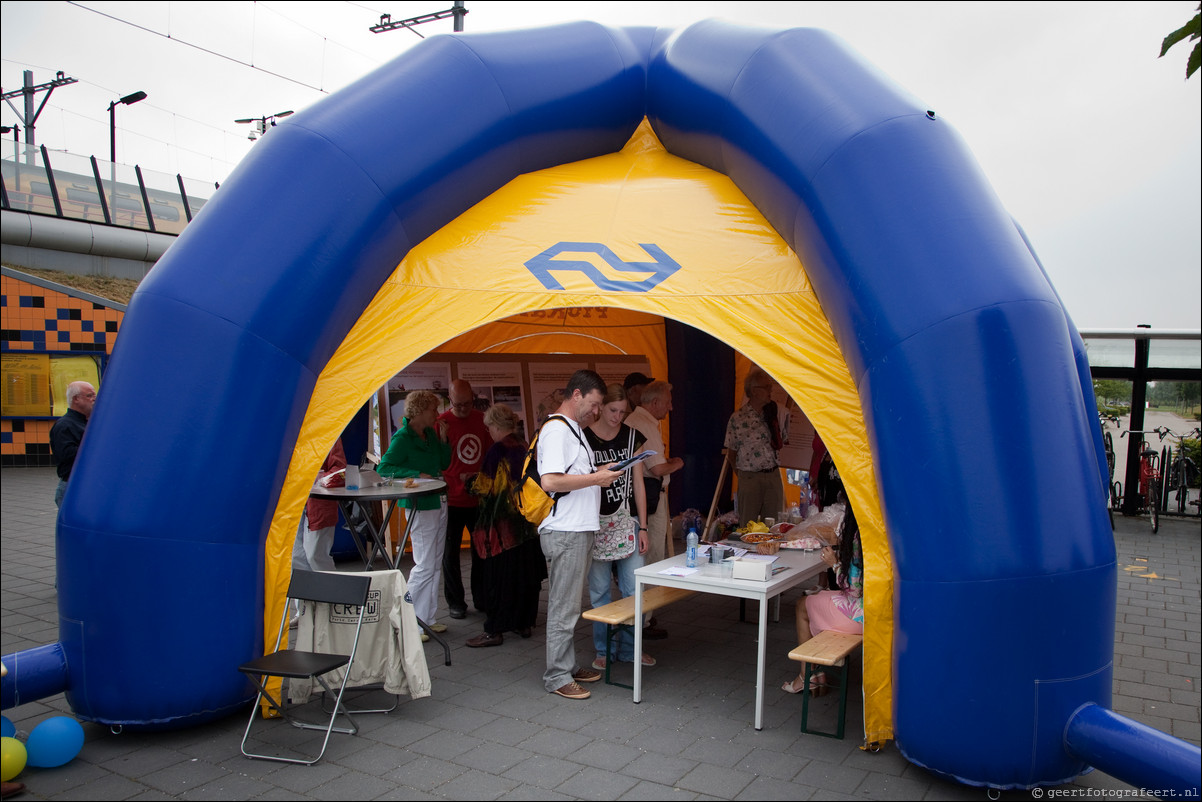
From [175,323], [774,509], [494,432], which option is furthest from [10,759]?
[774,509]

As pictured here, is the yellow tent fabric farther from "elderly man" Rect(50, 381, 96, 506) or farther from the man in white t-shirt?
"elderly man" Rect(50, 381, 96, 506)

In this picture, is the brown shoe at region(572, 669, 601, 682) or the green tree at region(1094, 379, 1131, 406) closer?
the brown shoe at region(572, 669, 601, 682)

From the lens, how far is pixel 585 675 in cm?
512

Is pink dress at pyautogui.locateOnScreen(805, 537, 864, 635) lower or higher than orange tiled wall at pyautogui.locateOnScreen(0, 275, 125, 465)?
lower

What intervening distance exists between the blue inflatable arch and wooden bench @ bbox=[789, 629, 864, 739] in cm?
36

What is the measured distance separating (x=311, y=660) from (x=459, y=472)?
244cm

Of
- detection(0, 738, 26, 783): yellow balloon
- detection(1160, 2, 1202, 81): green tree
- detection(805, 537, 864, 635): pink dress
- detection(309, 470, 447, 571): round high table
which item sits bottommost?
detection(0, 738, 26, 783): yellow balloon

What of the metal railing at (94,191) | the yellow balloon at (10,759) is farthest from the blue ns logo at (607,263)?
the metal railing at (94,191)

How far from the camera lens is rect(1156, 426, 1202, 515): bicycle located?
37.6 ft

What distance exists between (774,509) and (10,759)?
5.69 meters

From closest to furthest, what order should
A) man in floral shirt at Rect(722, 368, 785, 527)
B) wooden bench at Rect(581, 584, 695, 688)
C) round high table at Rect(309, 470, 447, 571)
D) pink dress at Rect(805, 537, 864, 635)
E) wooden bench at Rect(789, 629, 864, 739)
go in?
wooden bench at Rect(789, 629, 864, 739), pink dress at Rect(805, 537, 864, 635), wooden bench at Rect(581, 584, 695, 688), round high table at Rect(309, 470, 447, 571), man in floral shirt at Rect(722, 368, 785, 527)

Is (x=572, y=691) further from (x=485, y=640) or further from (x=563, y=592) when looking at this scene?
(x=485, y=640)

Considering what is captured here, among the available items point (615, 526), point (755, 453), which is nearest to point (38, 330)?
point (755, 453)

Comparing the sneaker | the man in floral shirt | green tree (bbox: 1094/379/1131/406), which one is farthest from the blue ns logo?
green tree (bbox: 1094/379/1131/406)
